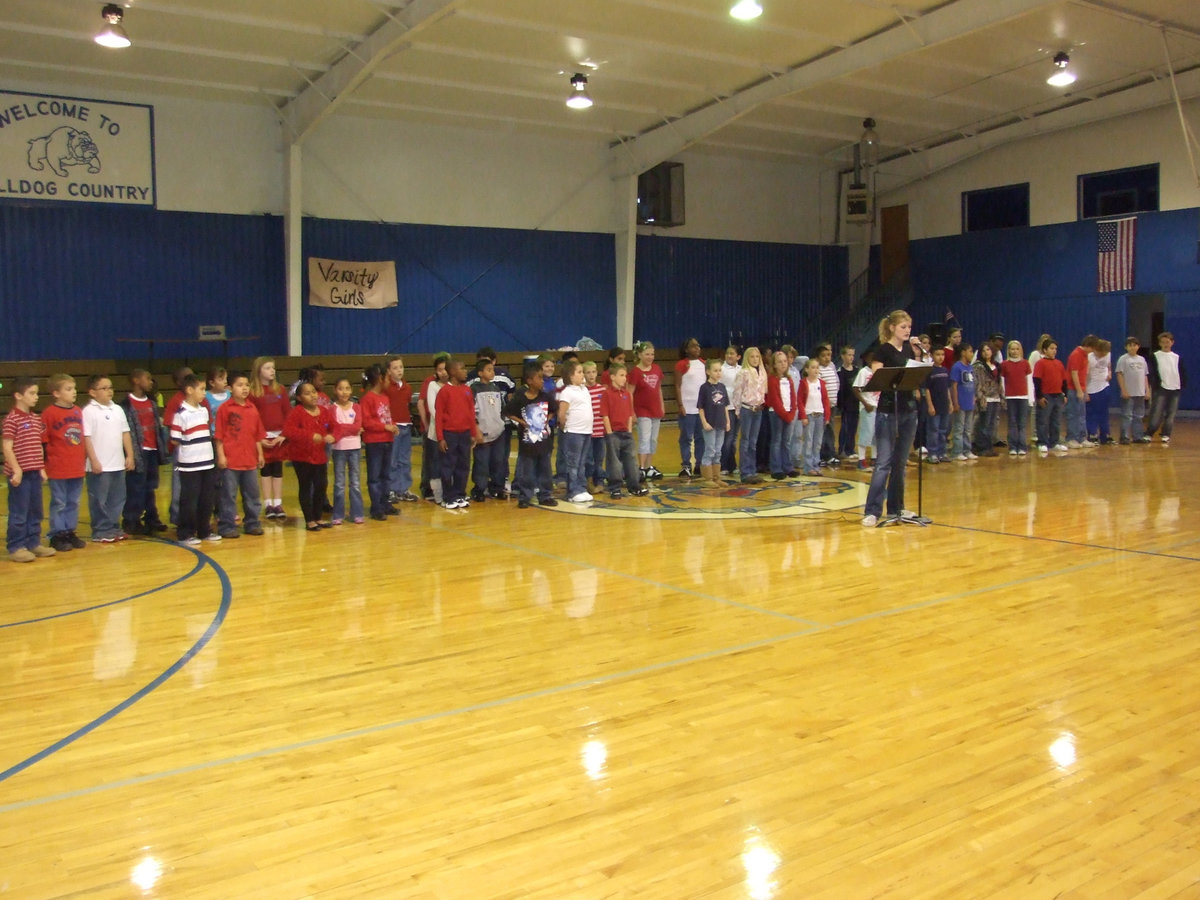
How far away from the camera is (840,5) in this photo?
46.2ft

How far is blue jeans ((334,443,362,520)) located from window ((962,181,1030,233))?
A: 58.7ft

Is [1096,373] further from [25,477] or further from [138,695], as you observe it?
[138,695]

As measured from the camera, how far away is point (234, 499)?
812 centimetres

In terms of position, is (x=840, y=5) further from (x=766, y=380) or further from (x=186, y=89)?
(x=186, y=89)

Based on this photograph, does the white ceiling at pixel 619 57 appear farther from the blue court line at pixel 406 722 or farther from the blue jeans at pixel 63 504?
the blue court line at pixel 406 722

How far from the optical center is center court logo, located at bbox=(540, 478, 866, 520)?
28.9 feet

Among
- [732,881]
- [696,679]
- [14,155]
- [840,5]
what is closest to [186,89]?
[14,155]

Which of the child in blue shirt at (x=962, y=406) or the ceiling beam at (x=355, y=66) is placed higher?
the ceiling beam at (x=355, y=66)

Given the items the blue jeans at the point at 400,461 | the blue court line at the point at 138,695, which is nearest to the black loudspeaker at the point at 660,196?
the blue jeans at the point at 400,461

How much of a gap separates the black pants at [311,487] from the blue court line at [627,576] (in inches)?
33.9

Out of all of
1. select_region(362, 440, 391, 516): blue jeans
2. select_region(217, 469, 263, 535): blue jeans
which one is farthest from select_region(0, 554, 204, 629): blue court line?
select_region(362, 440, 391, 516): blue jeans

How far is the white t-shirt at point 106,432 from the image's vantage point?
299 inches

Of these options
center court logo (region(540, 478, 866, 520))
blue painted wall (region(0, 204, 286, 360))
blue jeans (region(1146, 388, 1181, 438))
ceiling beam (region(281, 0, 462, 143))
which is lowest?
center court logo (region(540, 478, 866, 520))

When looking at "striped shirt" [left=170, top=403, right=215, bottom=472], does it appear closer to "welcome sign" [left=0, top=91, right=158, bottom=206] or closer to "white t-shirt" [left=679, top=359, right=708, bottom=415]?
"white t-shirt" [left=679, top=359, right=708, bottom=415]
